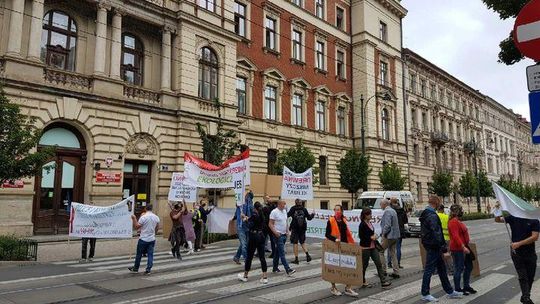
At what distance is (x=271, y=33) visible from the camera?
32438mm

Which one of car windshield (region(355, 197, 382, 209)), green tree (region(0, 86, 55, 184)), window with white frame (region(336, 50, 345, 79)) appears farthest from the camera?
window with white frame (region(336, 50, 345, 79))

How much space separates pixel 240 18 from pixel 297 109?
8303mm

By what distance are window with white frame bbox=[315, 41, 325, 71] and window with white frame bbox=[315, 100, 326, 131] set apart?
119 inches

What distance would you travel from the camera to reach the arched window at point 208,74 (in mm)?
26047

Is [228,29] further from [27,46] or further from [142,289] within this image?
[142,289]

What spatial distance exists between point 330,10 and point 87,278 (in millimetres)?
33223

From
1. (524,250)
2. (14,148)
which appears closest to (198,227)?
(14,148)

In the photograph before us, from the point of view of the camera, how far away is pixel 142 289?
9391mm

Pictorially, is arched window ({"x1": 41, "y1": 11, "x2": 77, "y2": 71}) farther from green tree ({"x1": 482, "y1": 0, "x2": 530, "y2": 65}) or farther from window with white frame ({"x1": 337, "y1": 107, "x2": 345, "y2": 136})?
window with white frame ({"x1": 337, "y1": 107, "x2": 345, "y2": 136})

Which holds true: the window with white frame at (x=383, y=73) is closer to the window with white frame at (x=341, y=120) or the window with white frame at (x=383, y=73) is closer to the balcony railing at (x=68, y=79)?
the window with white frame at (x=341, y=120)

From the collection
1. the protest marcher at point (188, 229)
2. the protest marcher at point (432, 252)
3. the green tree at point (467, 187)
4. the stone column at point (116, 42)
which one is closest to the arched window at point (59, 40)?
the stone column at point (116, 42)

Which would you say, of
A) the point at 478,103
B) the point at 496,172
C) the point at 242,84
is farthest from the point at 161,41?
the point at 496,172

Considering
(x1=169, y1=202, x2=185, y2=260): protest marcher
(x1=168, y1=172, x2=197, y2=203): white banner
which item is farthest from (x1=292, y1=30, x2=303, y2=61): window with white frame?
(x1=169, y1=202, x2=185, y2=260): protest marcher

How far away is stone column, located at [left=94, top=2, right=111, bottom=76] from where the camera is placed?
21.2 metres
